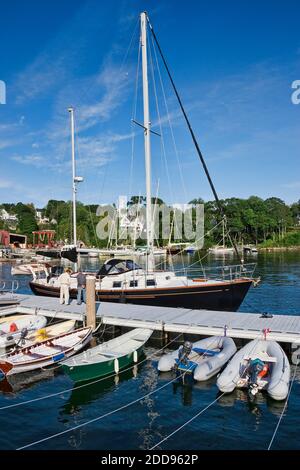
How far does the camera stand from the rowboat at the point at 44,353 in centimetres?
1322

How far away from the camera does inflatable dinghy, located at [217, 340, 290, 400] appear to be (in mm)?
11469

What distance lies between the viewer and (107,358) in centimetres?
1345

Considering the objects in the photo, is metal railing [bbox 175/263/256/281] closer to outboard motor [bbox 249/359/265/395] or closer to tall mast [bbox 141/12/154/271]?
tall mast [bbox 141/12/154/271]

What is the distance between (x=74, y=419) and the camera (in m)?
10.8

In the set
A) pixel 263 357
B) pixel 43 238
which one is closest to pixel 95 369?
pixel 263 357

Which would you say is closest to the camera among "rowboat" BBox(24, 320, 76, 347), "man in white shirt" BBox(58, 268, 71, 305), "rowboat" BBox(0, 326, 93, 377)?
"rowboat" BBox(0, 326, 93, 377)

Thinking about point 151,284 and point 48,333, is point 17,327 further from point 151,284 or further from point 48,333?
point 151,284

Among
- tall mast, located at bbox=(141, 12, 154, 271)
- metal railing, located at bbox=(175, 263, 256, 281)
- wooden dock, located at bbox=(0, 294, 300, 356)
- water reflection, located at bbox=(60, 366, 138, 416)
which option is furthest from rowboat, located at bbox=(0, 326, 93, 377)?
metal railing, located at bbox=(175, 263, 256, 281)

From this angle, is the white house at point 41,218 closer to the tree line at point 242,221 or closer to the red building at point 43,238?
the tree line at point 242,221

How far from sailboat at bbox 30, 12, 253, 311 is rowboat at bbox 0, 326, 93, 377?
6.13 metres

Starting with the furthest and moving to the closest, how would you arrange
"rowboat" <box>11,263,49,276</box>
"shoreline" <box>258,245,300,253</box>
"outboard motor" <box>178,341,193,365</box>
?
"shoreline" <box>258,245,300,253</box>, "rowboat" <box>11,263,49,276</box>, "outboard motor" <box>178,341,193,365</box>
